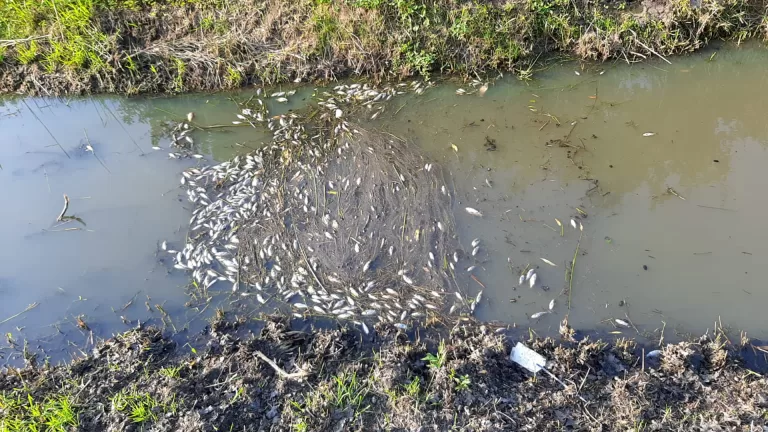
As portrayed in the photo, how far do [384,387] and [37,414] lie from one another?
2.54 m

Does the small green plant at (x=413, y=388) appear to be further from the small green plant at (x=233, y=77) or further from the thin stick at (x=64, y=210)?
the small green plant at (x=233, y=77)

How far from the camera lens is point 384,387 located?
3350 millimetres

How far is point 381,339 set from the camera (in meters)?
3.80

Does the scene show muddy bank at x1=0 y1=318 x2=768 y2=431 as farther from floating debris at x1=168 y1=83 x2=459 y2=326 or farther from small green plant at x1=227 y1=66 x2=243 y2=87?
small green plant at x1=227 y1=66 x2=243 y2=87

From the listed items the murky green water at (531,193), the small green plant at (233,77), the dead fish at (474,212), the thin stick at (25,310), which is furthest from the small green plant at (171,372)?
the small green plant at (233,77)

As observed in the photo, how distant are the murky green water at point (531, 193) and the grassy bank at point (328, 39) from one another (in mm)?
346

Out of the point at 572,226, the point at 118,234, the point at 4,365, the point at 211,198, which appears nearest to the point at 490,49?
the point at 572,226

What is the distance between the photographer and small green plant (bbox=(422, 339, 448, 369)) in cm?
344

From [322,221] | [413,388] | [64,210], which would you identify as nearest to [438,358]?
[413,388]

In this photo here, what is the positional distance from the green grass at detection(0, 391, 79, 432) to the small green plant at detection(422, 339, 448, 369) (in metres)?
2.62

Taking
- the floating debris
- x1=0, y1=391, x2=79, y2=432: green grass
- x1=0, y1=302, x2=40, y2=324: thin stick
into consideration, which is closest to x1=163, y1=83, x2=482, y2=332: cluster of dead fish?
the floating debris

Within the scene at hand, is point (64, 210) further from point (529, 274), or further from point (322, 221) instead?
point (529, 274)

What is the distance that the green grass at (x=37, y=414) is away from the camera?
320 cm

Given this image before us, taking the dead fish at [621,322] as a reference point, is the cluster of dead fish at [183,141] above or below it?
above
